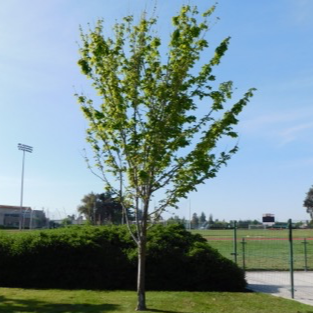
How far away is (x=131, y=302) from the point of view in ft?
34.0

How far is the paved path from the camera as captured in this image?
475 inches

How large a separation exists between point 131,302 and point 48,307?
5.70ft

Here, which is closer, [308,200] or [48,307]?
[48,307]

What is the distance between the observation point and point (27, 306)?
9953 mm

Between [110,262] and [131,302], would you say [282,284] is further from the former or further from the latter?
[131,302]

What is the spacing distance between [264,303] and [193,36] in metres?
5.89

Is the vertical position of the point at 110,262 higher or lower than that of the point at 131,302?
higher

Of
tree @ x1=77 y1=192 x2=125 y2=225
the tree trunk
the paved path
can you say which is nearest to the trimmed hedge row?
the paved path

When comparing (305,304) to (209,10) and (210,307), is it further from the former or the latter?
(209,10)

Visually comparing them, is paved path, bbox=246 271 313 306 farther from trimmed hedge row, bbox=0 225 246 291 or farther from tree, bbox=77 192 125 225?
tree, bbox=77 192 125 225

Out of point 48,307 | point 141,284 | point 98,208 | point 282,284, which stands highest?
point 98,208

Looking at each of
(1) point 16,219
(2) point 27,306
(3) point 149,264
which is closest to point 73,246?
(3) point 149,264

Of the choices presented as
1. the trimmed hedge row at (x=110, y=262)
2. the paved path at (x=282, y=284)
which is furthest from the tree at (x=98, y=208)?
the trimmed hedge row at (x=110, y=262)

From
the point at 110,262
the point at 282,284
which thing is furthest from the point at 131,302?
the point at 282,284
